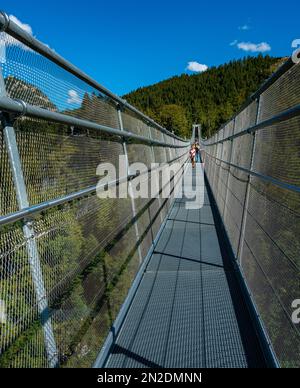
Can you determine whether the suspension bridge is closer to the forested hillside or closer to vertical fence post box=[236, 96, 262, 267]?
vertical fence post box=[236, 96, 262, 267]

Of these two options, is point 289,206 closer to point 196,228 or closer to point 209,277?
point 209,277

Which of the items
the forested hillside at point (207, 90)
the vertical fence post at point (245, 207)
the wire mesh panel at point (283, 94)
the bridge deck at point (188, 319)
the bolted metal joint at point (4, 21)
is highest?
the forested hillside at point (207, 90)

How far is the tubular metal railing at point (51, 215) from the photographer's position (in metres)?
1.27

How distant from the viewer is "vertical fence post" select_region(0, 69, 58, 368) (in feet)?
4.26

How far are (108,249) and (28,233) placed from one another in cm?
133

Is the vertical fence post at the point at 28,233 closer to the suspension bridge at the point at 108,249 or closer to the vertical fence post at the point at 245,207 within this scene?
the suspension bridge at the point at 108,249

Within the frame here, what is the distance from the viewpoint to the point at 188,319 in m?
2.75

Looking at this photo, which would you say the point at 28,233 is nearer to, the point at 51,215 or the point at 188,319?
the point at 51,215

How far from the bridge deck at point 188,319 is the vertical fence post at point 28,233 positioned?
95 centimetres

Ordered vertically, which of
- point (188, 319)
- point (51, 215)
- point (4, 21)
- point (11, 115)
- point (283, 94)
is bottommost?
point (188, 319)

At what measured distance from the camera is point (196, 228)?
19.0 ft

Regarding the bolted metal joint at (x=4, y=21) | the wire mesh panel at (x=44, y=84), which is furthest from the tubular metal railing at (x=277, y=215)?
the bolted metal joint at (x=4, y=21)

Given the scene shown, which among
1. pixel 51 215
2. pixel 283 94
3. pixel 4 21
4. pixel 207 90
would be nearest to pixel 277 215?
pixel 283 94
